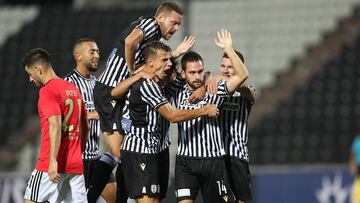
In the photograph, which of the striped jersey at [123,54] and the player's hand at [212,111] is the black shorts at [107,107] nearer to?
the striped jersey at [123,54]

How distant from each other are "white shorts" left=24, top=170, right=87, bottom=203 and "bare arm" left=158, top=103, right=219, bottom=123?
96 cm

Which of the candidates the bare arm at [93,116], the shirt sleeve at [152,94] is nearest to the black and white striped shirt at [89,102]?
the bare arm at [93,116]

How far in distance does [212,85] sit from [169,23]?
705 mm

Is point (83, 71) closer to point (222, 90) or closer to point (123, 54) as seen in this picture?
point (123, 54)

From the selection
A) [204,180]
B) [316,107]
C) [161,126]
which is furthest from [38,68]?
[316,107]

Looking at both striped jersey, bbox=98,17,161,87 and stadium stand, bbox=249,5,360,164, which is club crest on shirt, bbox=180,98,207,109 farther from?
stadium stand, bbox=249,5,360,164

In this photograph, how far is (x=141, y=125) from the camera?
7633mm

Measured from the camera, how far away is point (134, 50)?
7613mm

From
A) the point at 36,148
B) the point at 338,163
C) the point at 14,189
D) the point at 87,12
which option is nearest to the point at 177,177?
the point at 14,189

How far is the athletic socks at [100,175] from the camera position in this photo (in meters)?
8.43

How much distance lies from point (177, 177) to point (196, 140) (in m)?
0.39

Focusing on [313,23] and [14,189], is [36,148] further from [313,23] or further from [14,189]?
[313,23]

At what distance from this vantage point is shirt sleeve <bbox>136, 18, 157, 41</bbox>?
25.5ft

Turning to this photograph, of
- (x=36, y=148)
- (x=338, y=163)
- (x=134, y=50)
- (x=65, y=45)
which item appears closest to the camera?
(x=134, y=50)
